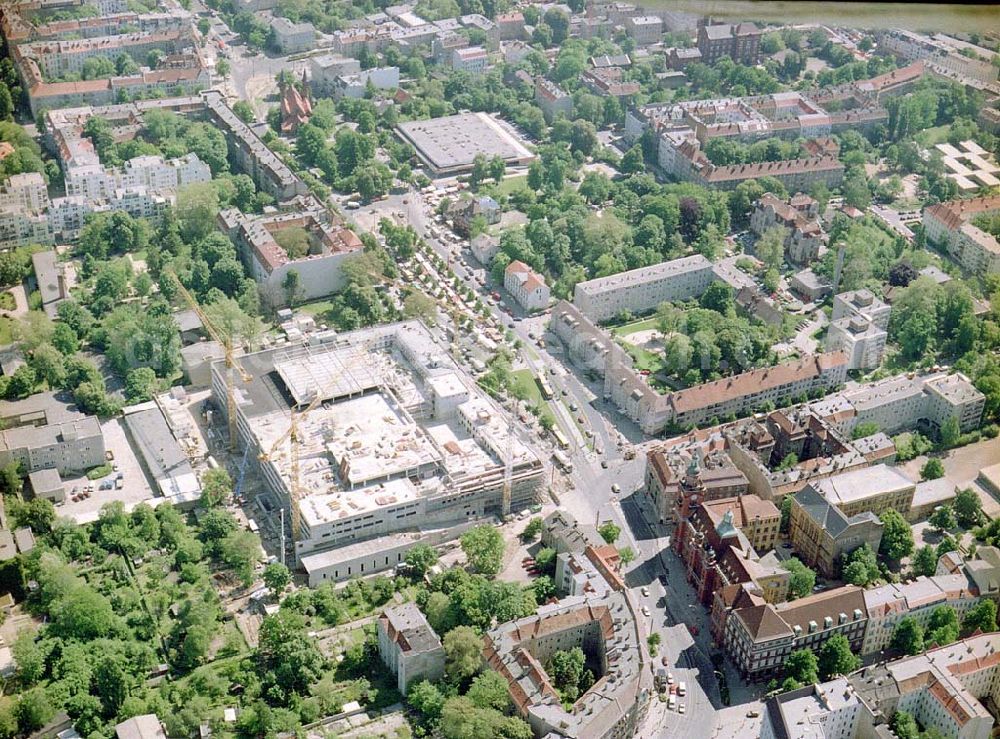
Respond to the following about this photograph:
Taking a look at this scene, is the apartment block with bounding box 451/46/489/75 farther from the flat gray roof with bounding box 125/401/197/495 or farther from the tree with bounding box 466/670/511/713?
the tree with bounding box 466/670/511/713

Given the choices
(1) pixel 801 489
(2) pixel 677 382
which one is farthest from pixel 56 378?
(1) pixel 801 489

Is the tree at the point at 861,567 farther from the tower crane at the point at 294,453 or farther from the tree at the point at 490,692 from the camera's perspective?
the tower crane at the point at 294,453

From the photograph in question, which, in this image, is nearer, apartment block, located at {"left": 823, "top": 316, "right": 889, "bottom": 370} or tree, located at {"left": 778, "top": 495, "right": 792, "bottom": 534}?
tree, located at {"left": 778, "top": 495, "right": 792, "bottom": 534}

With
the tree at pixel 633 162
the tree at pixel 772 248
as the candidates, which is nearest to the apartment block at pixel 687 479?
the tree at pixel 772 248

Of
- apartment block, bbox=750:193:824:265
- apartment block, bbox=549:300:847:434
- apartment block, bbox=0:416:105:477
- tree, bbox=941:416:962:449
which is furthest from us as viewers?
apartment block, bbox=750:193:824:265

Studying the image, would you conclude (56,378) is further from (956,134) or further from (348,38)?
(956,134)

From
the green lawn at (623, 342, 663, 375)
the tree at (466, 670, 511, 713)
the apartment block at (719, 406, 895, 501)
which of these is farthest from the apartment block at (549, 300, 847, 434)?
the tree at (466, 670, 511, 713)
